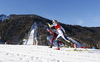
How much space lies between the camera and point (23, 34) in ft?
230

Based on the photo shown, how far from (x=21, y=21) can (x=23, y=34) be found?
30.4 m

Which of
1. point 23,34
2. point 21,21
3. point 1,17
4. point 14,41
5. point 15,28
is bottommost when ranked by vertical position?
point 14,41

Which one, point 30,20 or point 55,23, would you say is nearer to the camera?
point 55,23

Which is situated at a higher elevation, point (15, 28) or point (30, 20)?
point (30, 20)

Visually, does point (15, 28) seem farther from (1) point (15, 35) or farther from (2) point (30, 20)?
(2) point (30, 20)

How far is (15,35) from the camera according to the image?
70.9 m

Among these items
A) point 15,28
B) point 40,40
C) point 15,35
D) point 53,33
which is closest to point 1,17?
point 15,28

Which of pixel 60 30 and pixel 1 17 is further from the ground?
pixel 1 17

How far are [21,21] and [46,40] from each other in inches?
1986

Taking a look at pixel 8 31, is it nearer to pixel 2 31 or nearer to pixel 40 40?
pixel 2 31

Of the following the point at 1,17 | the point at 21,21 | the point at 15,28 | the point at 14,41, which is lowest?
the point at 14,41

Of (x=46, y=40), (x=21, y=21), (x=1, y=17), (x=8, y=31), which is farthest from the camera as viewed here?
(x=1, y=17)

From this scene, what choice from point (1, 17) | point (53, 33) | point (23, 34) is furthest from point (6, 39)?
point (1, 17)

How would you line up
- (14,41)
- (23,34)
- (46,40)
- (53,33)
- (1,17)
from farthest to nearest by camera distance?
1. (1,17)
2. (23,34)
3. (14,41)
4. (46,40)
5. (53,33)
